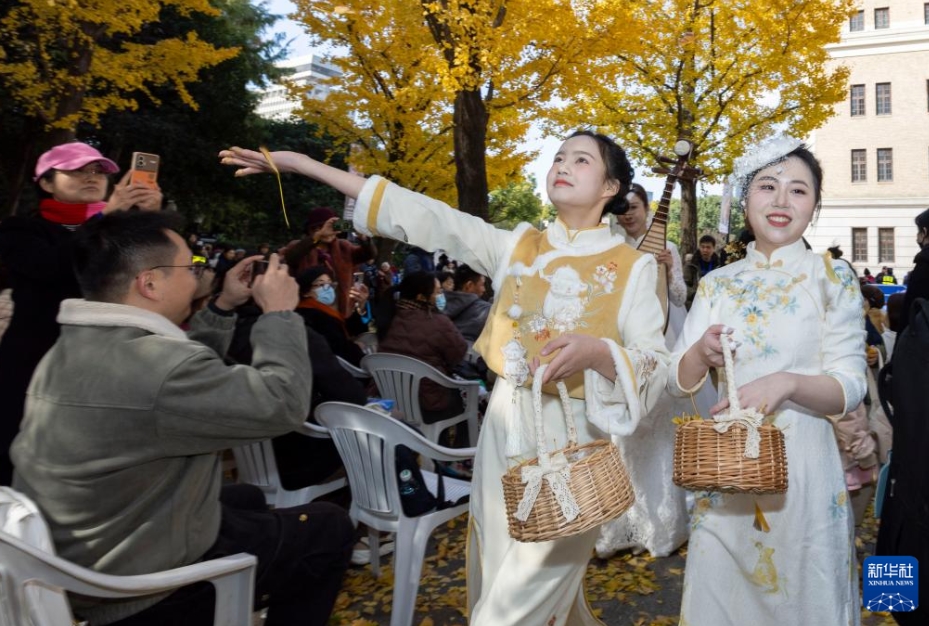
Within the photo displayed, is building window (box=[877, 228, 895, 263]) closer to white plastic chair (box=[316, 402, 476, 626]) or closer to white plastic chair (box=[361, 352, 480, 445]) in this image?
white plastic chair (box=[361, 352, 480, 445])

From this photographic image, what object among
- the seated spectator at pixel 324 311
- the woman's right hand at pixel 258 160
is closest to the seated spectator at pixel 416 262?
the seated spectator at pixel 324 311

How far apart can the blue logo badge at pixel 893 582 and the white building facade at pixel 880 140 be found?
32388 mm

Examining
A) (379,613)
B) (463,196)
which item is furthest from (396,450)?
(463,196)

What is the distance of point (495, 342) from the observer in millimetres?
2350

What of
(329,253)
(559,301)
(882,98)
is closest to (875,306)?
(329,253)

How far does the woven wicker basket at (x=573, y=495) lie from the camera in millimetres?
1748

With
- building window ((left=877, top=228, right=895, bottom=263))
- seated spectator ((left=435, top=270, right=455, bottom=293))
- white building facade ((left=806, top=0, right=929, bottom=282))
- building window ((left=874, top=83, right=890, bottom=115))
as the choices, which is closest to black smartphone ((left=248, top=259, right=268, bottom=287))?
seated spectator ((left=435, top=270, right=455, bottom=293))

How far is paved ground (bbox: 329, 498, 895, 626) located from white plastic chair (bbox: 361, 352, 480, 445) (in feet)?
3.39

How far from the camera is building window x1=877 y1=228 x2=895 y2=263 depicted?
32.5 metres

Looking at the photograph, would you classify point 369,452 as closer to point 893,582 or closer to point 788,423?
point 788,423

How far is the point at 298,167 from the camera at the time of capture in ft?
7.70

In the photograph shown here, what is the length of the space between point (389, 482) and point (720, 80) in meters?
15.3

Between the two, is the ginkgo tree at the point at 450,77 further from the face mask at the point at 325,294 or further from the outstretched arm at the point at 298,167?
the outstretched arm at the point at 298,167

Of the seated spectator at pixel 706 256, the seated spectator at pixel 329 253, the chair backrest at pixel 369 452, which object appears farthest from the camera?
the seated spectator at pixel 706 256
